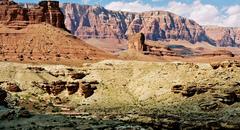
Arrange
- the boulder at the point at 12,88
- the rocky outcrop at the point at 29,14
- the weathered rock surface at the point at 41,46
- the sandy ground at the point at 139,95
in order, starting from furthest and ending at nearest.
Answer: the rocky outcrop at the point at 29,14 → the weathered rock surface at the point at 41,46 → the boulder at the point at 12,88 → the sandy ground at the point at 139,95

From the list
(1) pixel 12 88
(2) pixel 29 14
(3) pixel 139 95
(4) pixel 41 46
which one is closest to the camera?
(3) pixel 139 95

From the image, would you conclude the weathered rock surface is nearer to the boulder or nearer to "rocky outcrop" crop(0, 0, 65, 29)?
"rocky outcrop" crop(0, 0, 65, 29)

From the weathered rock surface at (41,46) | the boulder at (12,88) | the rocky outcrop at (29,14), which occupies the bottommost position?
the boulder at (12,88)

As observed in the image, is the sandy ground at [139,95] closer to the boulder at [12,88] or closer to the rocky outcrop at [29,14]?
the boulder at [12,88]

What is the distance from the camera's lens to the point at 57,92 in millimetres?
110188

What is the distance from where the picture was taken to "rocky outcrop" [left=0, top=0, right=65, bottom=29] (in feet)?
543

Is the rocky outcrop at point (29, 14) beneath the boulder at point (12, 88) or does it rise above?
above

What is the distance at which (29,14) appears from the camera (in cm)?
16912

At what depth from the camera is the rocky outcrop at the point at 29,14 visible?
165500 millimetres

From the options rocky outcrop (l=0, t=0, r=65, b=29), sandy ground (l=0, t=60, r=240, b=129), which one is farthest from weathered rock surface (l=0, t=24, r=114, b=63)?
sandy ground (l=0, t=60, r=240, b=129)

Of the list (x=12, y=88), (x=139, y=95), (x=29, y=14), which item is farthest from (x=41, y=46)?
(x=139, y=95)

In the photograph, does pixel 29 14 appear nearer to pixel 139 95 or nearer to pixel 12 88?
pixel 12 88

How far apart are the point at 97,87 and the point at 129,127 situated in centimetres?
4431

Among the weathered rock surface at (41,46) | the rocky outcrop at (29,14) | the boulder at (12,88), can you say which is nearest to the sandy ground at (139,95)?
the boulder at (12,88)
